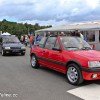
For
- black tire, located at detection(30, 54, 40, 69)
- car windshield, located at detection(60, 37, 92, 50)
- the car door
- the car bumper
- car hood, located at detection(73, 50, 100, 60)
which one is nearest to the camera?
the car bumper

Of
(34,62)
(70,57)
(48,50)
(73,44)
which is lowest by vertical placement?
(34,62)

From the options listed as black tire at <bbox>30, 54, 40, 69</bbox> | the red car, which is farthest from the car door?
black tire at <bbox>30, 54, 40, 69</bbox>

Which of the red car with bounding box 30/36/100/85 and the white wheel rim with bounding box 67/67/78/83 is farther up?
the red car with bounding box 30/36/100/85

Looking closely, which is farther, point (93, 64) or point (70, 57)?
point (70, 57)

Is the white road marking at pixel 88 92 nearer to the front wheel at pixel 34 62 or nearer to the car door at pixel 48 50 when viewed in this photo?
the car door at pixel 48 50

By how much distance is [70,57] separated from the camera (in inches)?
292

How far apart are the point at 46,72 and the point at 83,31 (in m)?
14.9

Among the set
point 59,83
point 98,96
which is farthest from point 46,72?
point 98,96

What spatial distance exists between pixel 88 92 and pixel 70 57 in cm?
144

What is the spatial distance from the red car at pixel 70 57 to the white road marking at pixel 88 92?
29 centimetres

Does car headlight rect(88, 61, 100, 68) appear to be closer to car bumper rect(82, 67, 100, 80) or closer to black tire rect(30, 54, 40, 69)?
car bumper rect(82, 67, 100, 80)

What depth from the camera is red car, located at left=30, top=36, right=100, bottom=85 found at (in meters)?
6.81

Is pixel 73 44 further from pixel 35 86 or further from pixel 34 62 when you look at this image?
pixel 34 62

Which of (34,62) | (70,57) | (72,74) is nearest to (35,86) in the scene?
(72,74)
